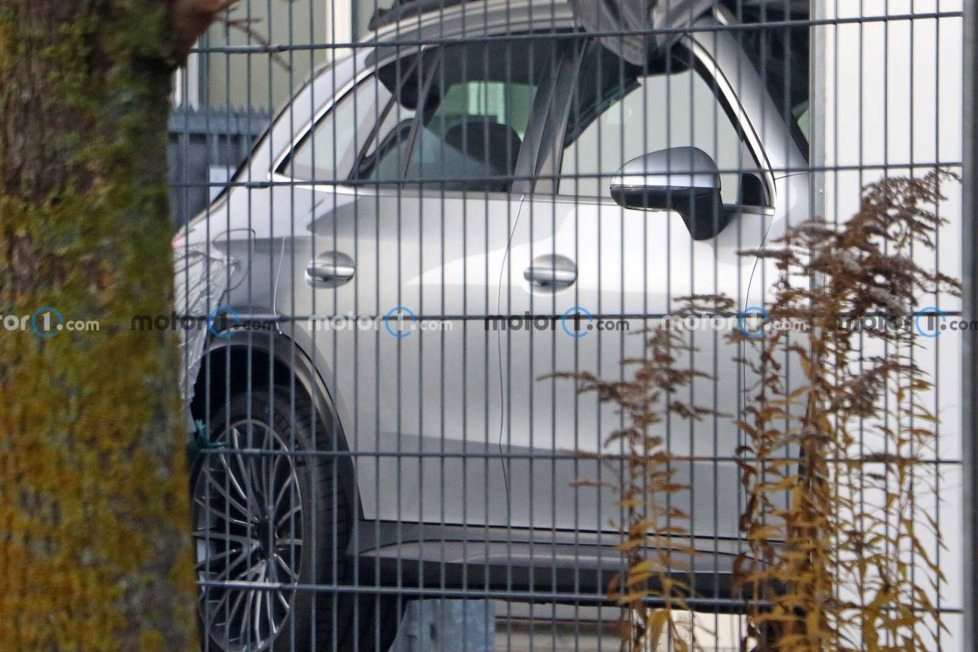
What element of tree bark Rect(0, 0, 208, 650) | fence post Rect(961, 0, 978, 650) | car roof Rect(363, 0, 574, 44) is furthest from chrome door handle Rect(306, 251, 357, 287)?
fence post Rect(961, 0, 978, 650)

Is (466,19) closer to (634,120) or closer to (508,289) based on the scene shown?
(634,120)

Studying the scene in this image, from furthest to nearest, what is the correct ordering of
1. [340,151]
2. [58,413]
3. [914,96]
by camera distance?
1. [340,151]
2. [914,96]
3. [58,413]

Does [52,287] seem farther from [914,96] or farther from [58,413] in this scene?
[914,96]

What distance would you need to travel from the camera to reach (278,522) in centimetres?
414

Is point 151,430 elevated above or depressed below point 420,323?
below

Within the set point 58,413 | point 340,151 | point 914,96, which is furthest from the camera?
point 340,151

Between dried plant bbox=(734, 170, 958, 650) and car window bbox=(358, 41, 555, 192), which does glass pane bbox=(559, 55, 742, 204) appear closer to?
car window bbox=(358, 41, 555, 192)

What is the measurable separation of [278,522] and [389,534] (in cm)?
35

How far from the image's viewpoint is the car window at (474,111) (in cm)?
402

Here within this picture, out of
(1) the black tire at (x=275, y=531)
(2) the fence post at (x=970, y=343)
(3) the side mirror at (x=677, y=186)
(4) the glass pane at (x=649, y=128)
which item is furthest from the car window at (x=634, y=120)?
(2) the fence post at (x=970, y=343)

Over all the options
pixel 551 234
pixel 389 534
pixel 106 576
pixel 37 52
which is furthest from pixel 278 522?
pixel 37 52

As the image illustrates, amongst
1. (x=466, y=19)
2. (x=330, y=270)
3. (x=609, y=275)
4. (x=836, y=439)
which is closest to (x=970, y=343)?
(x=836, y=439)

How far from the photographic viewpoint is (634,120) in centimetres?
404

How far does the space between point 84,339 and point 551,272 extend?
1.95 m
